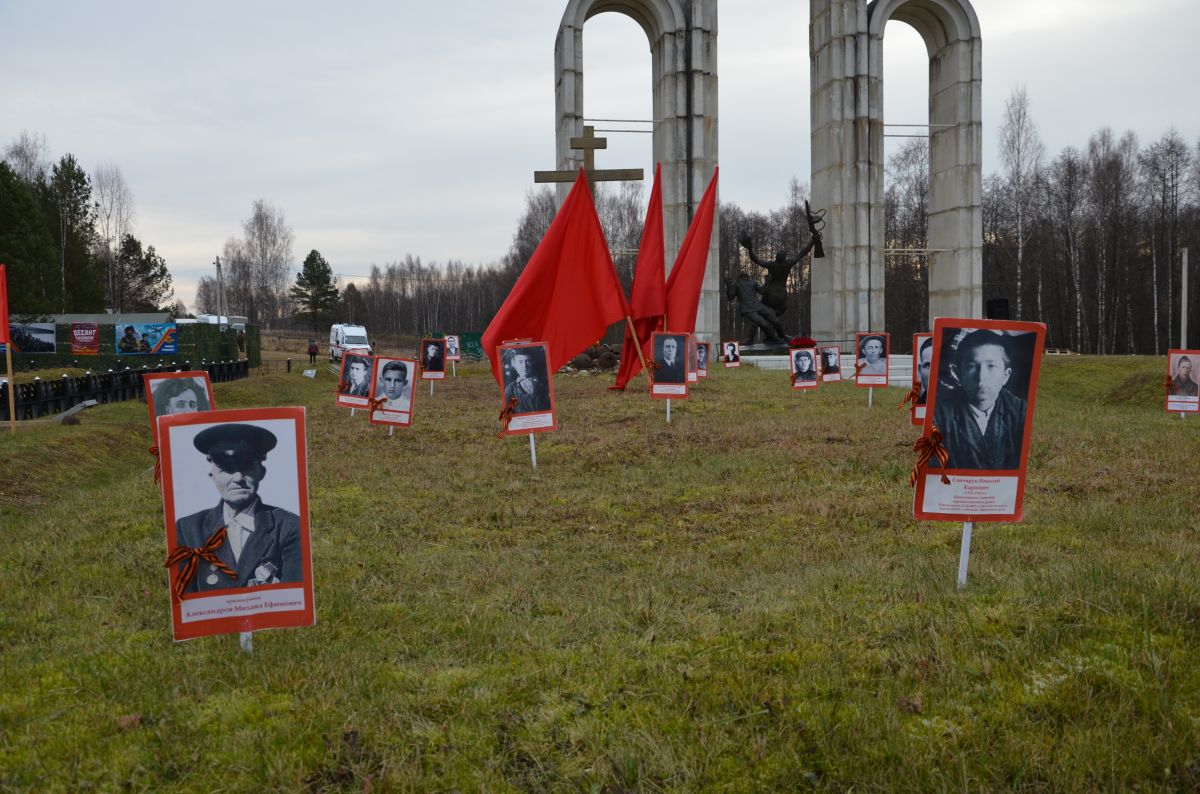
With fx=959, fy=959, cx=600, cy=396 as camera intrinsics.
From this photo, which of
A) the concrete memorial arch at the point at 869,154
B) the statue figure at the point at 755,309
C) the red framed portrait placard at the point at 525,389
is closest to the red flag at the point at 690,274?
the red framed portrait placard at the point at 525,389

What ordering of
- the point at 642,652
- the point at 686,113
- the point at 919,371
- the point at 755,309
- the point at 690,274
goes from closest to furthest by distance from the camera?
Result: the point at 642,652
the point at 919,371
the point at 690,274
the point at 755,309
the point at 686,113

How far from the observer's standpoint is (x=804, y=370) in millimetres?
22562

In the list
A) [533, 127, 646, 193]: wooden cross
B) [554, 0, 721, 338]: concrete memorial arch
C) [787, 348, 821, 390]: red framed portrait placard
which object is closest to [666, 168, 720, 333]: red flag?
[533, 127, 646, 193]: wooden cross

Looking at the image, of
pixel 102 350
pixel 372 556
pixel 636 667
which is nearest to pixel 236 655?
pixel 636 667

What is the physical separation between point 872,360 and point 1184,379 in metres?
5.75

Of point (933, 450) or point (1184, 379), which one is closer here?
point (933, 450)

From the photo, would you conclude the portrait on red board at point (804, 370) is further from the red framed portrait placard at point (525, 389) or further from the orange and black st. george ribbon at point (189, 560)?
the orange and black st. george ribbon at point (189, 560)

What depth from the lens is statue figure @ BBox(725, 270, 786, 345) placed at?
36.1 meters

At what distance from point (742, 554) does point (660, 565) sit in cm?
73

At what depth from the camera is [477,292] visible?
108500 millimetres

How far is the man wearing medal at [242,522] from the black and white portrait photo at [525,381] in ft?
28.1

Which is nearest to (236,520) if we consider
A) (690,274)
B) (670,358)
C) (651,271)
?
(651,271)

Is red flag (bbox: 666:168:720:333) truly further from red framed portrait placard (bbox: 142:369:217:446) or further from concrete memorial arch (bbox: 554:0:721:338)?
concrete memorial arch (bbox: 554:0:721:338)

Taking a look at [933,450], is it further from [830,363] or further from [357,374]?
[830,363]
